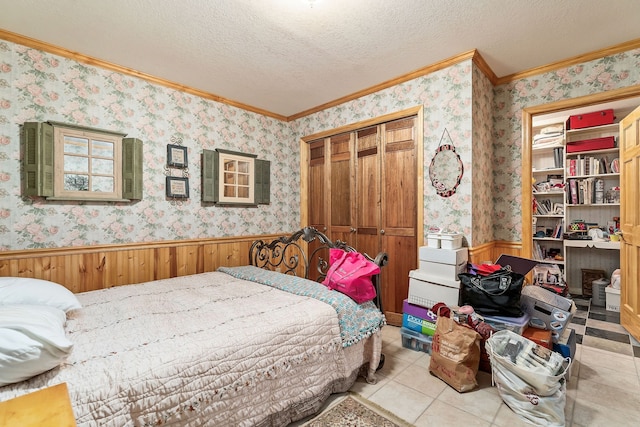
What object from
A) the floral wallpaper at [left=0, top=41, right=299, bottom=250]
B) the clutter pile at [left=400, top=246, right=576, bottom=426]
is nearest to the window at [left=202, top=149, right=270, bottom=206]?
the floral wallpaper at [left=0, top=41, right=299, bottom=250]

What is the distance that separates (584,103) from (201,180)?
13.0 ft

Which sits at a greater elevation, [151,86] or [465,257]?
[151,86]

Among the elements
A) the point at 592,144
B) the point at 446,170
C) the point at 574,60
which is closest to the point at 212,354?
the point at 446,170

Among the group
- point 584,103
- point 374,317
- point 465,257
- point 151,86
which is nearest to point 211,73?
point 151,86

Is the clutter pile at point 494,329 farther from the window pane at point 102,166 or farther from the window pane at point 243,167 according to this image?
the window pane at point 102,166

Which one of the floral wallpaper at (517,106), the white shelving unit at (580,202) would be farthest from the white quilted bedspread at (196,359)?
the white shelving unit at (580,202)

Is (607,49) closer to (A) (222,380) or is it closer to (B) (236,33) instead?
(B) (236,33)

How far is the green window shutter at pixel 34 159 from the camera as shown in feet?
7.88

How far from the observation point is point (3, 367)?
1006 millimetres

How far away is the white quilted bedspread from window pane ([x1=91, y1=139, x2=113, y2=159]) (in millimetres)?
1342

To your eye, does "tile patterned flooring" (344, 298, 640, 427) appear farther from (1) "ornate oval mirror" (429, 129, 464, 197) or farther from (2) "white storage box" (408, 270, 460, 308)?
(1) "ornate oval mirror" (429, 129, 464, 197)

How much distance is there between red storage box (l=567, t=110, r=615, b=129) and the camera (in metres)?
4.04

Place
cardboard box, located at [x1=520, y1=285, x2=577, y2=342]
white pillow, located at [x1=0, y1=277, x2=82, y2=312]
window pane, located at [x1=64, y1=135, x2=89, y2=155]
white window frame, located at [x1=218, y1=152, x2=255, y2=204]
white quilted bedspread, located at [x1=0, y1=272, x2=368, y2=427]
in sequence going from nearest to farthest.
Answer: white quilted bedspread, located at [x1=0, y1=272, x2=368, y2=427] → white pillow, located at [x1=0, y1=277, x2=82, y2=312] → cardboard box, located at [x1=520, y1=285, x2=577, y2=342] → window pane, located at [x1=64, y1=135, x2=89, y2=155] → white window frame, located at [x1=218, y1=152, x2=255, y2=204]

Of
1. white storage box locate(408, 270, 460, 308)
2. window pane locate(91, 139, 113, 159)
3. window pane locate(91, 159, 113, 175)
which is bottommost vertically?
white storage box locate(408, 270, 460, 308)
